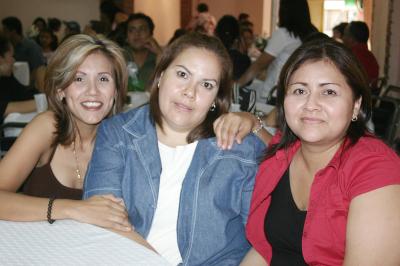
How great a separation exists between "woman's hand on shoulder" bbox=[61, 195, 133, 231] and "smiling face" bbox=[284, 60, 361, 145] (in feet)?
1.95

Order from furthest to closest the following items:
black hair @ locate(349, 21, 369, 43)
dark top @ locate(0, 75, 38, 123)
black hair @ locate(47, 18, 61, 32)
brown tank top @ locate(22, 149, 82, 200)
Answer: black hair @ locate(47, 18, 61, 32)
black hair @ locate(349, 21, 369, 43)
dark top @ locate(0, 75, 38, 123)
brown tank top @ locate(22, 149, 82, 200)

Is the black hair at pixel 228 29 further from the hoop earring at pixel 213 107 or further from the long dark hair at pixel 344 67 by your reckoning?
the long dark hair at pixel 344 67

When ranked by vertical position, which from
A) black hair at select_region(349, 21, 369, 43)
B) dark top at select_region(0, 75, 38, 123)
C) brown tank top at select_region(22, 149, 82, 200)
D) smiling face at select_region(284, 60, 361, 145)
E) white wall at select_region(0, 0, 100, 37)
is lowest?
brown tank top at select_region(22, 149, 82, 200)

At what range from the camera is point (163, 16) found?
1275cm

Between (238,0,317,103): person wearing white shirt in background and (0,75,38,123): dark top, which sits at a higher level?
(238,0,317,103): person wearing white shirt in background

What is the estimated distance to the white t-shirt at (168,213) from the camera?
1541 millimetres

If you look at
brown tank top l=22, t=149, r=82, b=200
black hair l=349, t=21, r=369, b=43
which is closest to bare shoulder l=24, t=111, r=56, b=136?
brown tank top l=22, t=149, r=82, b=200

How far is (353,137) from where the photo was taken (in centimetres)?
138

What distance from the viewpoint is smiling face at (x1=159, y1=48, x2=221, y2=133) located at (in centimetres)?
159

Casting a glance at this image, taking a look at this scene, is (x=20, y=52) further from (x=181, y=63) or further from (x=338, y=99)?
(x=338, y=99)

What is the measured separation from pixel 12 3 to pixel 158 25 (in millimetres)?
4016

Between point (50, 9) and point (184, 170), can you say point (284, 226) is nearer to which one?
point (184, 170)

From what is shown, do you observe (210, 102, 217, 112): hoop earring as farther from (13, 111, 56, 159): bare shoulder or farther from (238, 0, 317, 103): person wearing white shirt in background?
(238, 0, 317, 103): person wearing white shirt in background

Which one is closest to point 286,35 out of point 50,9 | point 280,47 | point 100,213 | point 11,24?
point 280,47
